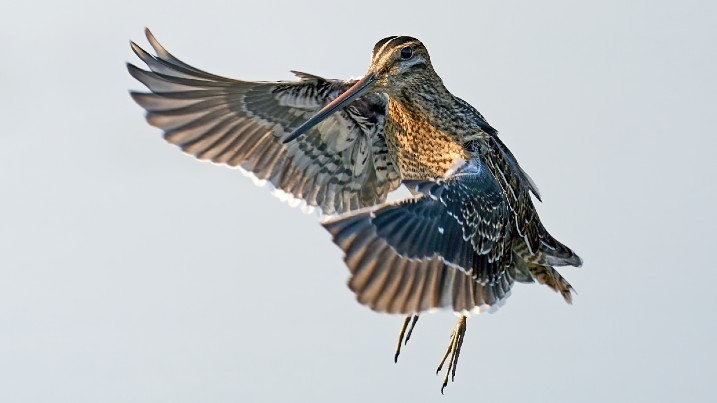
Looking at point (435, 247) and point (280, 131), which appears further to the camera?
point (280, 131)

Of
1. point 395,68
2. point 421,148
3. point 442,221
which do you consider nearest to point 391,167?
point 421,148

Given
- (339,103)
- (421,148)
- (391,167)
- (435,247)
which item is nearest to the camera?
(435,247)

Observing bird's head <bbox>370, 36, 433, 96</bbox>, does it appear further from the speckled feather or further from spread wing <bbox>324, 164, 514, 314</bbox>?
spread wing <bbox>324, 164, 514, 314</bbox>

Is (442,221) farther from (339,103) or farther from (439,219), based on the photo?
(339,103)

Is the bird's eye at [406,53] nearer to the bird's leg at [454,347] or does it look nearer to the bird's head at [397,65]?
the bird's head at [397,65]

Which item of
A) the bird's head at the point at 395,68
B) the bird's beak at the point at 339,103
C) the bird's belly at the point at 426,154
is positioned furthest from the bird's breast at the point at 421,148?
the bird's beak at the point at 339,103

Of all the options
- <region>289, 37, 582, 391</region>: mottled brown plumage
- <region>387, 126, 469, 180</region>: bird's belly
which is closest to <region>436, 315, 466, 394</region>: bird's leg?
<region>289, 37, 582, 391</region>: mottled brown plumage
